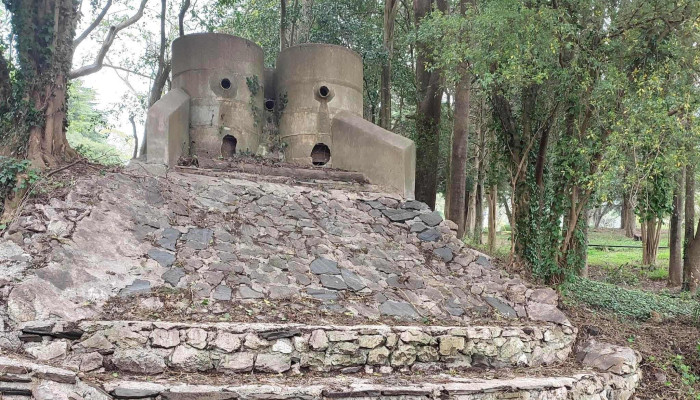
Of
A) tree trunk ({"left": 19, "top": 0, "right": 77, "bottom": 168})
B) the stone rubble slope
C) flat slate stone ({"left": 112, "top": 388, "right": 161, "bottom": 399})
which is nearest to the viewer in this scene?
flat slate stone ({"left": 112, "top": 388, "right": 161, "bottom": 399})

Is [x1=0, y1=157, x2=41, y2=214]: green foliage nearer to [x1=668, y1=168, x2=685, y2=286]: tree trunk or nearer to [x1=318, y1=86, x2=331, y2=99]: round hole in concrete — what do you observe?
[x1=318, y1=86, x2=331, y2=99]: round hole in concrete

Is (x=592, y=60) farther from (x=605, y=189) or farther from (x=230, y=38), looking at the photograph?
(x=230, y=38)

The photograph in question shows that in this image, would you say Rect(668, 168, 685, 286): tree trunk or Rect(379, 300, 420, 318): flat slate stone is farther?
Rect(668, 168, 685, 286): tree trunk

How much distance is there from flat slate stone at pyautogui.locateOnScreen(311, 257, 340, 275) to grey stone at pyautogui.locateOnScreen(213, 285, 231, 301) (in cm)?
128

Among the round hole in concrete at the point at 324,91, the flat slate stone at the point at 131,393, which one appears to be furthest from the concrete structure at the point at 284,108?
the flat slate stone at the point at 131,393

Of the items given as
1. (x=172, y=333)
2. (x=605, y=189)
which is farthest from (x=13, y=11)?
(x=605, y=189)

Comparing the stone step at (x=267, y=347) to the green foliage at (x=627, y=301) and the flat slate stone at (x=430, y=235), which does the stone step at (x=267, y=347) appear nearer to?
the flat slate stone at (x=430, y=235)

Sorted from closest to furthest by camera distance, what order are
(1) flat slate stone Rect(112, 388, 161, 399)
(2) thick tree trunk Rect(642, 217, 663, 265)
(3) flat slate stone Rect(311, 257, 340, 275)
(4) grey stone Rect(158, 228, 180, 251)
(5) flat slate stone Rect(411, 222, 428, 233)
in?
(1) flat slate stone Rect(112, 388, 161, 399) < (4) grey stone Rect(158, 228, 180, 251) < (3) flat slate stone Rect(311, 257, 340, 275) < (5) flat slate stone Rect(411, 222, 428, 233) < (2) thick tree trunk Rect(642, 217, 663, 265)

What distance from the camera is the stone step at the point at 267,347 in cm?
530

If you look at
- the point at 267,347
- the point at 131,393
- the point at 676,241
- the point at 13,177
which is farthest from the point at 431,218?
the point at 676,241

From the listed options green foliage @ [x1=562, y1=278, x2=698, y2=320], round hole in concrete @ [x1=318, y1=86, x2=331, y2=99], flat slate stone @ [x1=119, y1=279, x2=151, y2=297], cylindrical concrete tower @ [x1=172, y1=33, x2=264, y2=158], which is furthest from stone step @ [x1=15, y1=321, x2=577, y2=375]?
round hole in concrete @ [x1=318, y1=86, x2=331, y2=99]

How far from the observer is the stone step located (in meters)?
5.30

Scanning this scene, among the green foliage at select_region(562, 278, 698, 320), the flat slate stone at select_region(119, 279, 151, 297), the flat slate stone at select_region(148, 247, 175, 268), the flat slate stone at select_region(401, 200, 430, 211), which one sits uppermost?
the flat slate stone at select_region(401, 200, 430, 211)

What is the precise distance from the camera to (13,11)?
800cm
